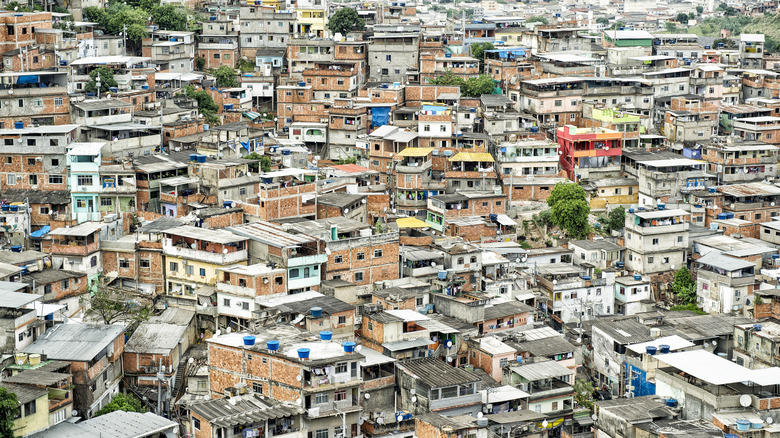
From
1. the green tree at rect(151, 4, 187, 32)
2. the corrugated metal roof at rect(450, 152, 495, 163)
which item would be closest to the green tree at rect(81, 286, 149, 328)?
the corrugated metal roof at rect(450, 152, 495, 163)

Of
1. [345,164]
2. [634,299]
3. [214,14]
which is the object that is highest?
[214,14]

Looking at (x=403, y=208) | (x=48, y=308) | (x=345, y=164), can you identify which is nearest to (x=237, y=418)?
(x=48, y=308)

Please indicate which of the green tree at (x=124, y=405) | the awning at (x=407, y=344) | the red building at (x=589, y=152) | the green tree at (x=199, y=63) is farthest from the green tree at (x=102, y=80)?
the awning at (x=407, y=344)

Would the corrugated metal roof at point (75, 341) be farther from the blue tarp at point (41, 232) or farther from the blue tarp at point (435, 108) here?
the blue tarp at point (435, 108)

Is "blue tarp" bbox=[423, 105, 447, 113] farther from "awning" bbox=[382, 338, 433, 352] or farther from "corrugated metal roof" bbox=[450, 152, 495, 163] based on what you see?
"awning" bbox=[382, 338, 433, 352]

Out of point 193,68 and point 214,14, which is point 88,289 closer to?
point 193,68

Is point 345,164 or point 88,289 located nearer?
point 88,289
